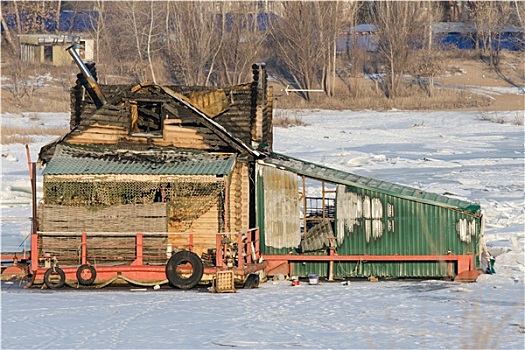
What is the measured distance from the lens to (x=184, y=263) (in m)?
22.5

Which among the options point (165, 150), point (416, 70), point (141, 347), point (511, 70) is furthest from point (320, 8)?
point (141, 347)

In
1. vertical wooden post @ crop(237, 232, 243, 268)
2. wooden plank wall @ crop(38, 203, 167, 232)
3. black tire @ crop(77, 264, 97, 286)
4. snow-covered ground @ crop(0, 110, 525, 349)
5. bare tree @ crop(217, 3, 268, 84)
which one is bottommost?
snow-covered ground @ crop(0, 110, 525, 349)

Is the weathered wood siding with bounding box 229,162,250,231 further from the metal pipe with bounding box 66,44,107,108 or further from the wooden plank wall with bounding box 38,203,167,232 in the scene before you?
the metal pipe with bounding box 66,44,107,108

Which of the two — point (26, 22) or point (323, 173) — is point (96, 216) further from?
point (26, 22)

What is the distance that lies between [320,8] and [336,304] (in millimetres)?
59447

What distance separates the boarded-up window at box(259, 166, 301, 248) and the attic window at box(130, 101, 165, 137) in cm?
268

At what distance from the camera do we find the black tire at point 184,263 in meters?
22.2

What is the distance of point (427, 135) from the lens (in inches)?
2090

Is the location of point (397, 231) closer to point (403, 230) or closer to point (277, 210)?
point (403, 230)

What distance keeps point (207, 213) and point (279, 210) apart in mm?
1545

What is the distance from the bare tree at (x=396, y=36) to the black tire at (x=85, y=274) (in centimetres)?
5114

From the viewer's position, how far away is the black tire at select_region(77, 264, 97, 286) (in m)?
22.5

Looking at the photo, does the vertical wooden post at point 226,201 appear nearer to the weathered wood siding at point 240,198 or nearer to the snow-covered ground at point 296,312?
the weathered wood siding at point 240,198

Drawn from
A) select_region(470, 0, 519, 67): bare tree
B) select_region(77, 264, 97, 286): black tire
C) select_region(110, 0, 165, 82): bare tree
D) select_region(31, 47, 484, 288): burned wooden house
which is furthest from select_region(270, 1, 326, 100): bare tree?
select_region(77, 264, 97, 286): black tire
